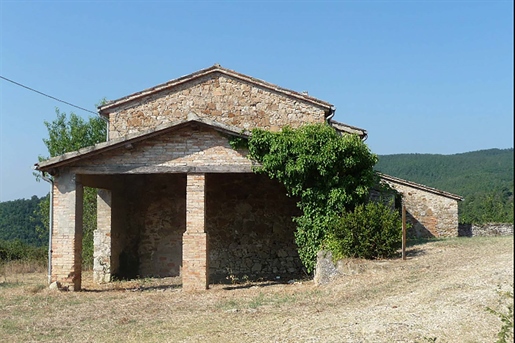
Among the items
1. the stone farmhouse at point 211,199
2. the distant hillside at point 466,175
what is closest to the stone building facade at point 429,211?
the stone farmhouse at point 211,199

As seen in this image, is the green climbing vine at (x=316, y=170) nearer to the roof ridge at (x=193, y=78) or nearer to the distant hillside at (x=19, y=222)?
the roof ridge at (x=193, y=78)

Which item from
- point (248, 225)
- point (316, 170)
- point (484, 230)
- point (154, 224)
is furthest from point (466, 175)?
point (316, 170)

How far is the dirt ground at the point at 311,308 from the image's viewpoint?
714 centimetres

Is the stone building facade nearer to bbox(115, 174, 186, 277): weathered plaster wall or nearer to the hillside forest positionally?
bbox(115, 174, 186, 277): weathered plaster wall

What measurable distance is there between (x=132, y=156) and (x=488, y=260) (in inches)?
314

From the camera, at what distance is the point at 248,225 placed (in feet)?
54.6

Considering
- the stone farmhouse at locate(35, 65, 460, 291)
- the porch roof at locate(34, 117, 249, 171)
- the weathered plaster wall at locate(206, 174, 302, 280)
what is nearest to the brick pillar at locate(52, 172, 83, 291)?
the porch roof at locate(34, 117, 249, 171)

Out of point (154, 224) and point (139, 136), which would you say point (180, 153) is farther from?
point (154, 224)

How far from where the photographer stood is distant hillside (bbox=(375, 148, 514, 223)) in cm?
3111

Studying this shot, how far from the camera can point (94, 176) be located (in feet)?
46.9

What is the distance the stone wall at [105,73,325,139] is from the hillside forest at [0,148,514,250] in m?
11.3

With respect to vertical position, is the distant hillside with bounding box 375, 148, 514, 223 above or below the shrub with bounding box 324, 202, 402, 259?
above

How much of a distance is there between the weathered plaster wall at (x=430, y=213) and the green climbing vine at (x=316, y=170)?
5951 millimetres

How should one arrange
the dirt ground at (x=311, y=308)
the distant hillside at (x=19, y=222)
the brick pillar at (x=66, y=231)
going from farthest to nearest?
the distant hillside at (x=19, y=222) < the brick pillar at (x=66, y=231) < the dirt ground at (x=311, y=308)
